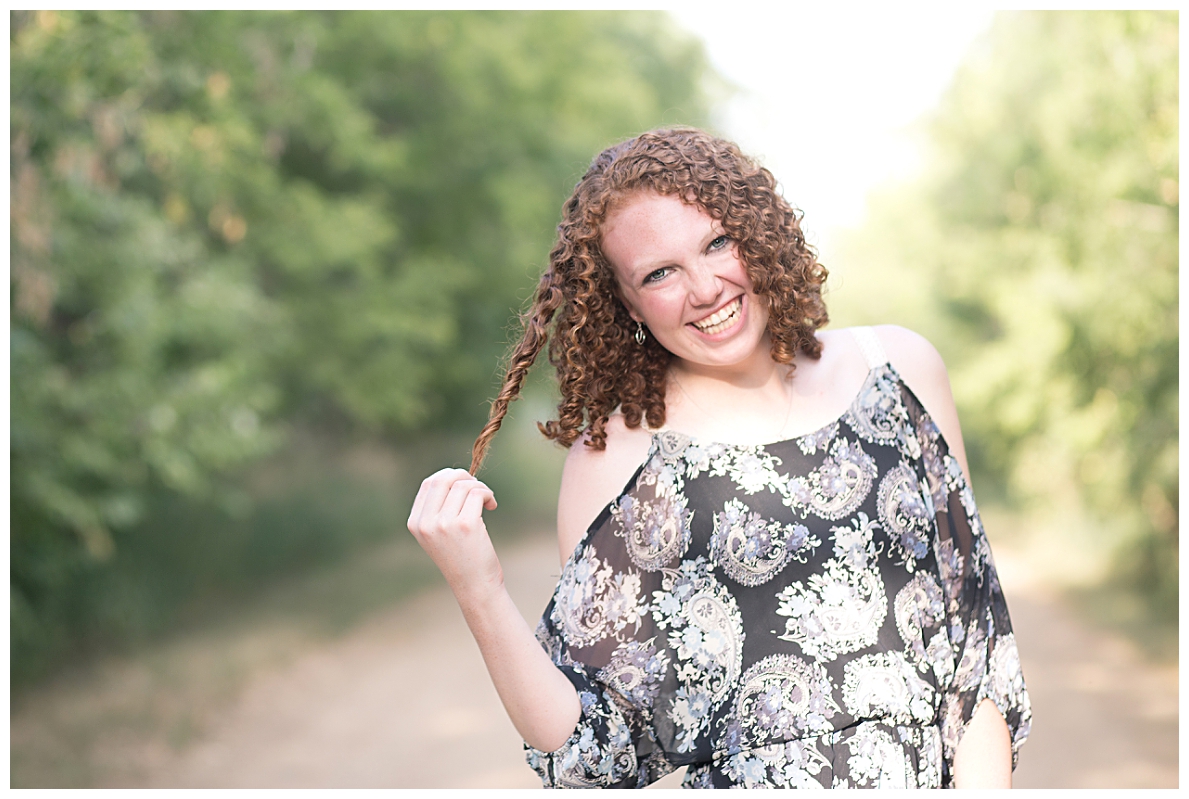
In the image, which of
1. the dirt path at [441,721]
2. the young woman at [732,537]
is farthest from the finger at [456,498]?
the dirt path at [441,721]

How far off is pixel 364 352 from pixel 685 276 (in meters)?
8.76

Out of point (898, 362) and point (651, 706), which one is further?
point (898, 362)

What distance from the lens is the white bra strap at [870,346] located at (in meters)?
2.03

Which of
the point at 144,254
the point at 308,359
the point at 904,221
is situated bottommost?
the point at 144,254

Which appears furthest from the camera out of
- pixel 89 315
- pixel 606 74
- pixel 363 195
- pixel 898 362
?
pixel 606 74

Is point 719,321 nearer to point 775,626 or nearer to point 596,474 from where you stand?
point 596,474

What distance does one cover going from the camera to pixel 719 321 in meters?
1.87

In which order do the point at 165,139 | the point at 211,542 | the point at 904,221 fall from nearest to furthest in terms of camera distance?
1. the point at 165,139
2. the point at 211,542
3. the point at 904,221

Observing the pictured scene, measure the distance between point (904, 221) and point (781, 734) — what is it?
1700cm

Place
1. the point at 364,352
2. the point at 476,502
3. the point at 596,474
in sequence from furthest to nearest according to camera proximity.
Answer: the point at 364,352
the point at 596,474
the point at 476,502

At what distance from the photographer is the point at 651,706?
188 cm

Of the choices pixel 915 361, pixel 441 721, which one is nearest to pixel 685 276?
pixel 915 361
